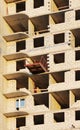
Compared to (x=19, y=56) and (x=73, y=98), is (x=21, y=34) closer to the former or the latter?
(x=19, y=56)

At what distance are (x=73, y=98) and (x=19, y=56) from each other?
7.14 meters

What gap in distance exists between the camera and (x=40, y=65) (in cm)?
7812

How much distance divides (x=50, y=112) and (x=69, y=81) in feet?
10.4

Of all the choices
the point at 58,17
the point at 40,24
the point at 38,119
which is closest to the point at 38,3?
the point at 40,24

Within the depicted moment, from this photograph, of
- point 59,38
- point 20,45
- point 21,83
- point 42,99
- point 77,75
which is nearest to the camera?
point 77,75

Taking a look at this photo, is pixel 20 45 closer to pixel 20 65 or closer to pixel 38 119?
pixel 20 65

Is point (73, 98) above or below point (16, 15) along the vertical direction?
below

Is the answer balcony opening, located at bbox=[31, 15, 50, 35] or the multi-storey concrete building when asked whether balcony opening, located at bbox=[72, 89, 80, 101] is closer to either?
the multi-storey concrete building

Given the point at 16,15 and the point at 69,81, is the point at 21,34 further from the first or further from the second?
the point at 69,81

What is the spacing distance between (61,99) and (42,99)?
67.8 inches

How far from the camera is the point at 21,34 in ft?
266

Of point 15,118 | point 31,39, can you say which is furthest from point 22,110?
point 31,39

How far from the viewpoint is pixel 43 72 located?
7881cm

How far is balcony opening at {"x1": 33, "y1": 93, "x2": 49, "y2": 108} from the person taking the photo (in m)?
78.1
